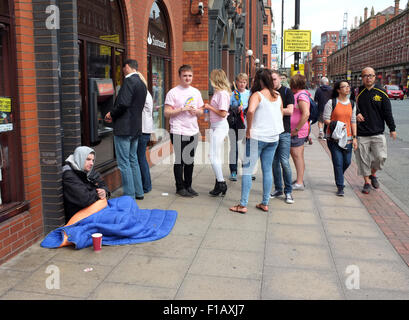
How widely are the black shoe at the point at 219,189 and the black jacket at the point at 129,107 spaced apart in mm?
1457

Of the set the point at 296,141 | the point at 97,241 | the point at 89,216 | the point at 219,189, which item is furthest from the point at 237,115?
the point at 97,241

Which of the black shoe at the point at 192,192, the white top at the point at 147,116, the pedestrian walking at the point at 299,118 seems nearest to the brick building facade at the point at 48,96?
the white top at the point at 147,116

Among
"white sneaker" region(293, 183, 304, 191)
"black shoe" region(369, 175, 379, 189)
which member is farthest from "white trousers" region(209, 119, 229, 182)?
"black shoe" region(369, 175, 379, 189)

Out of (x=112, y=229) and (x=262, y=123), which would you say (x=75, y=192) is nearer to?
(x=112, y=229)

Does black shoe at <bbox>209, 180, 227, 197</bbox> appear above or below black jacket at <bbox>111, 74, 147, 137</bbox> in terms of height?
below

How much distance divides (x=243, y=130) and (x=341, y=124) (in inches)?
68.6

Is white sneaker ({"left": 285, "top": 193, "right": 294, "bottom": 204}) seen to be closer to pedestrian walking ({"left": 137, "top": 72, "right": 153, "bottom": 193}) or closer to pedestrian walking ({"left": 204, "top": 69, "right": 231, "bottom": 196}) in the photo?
pedestrian walking ({"left": 204, "top": 69, "right": 231, "bottom": 196})

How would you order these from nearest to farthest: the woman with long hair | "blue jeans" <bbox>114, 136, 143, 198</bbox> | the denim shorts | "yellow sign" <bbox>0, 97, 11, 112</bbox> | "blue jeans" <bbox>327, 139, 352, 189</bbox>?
"yellow sign" <bbox>0, 97, 11, 112</bbox> < the woman with long hair < "blue jeans" <bbox>114, 136, 143, 198</bbox> < "blue jeans" <bbox>327, 139, 352, 189</bbox> < the denim shorts

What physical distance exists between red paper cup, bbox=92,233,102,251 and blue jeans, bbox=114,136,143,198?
178cm

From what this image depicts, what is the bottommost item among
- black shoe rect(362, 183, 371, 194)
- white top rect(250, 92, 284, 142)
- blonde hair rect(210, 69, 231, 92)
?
black shoe rect(362, 183, 371, 194)

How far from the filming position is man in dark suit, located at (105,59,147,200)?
573 cm

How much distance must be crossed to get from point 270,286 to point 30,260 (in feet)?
7.38

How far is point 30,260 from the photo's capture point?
407cm
